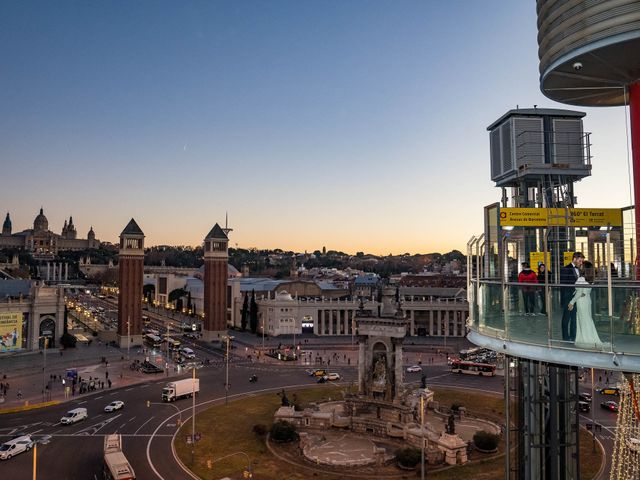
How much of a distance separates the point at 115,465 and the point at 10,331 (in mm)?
55021

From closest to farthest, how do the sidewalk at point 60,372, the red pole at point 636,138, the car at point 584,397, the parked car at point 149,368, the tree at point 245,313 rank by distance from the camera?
the red pole at point 636,138, the car at point 584,397, the sidewalk at point 60,372, the parked car at point 149,368, the tree at point 245,313

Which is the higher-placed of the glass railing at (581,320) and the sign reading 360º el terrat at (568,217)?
the sign reading 360º el terrat at (568,217)

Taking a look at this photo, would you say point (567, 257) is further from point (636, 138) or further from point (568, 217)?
point (636, 138)

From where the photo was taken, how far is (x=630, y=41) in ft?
32.9

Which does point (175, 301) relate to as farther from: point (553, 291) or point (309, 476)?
point (553, 291)

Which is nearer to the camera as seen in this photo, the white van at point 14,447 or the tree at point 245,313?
the white van at point 14,447

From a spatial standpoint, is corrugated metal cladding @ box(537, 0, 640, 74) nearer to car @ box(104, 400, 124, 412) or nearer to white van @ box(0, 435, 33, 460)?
white van @ box(0, 435, 33, 460)

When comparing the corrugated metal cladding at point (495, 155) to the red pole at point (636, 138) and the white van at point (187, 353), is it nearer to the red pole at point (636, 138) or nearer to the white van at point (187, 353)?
the red pole at point (636, 138)

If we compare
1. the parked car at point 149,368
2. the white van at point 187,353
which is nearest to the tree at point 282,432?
the parked car at point 149,368

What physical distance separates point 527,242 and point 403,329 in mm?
29013

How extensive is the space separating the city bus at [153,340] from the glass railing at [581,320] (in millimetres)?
89868

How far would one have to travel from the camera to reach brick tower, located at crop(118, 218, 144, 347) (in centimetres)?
Result: 9156

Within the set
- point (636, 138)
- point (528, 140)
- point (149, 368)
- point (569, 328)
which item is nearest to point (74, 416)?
point (149, 368)

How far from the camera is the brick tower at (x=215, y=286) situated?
329 feet
